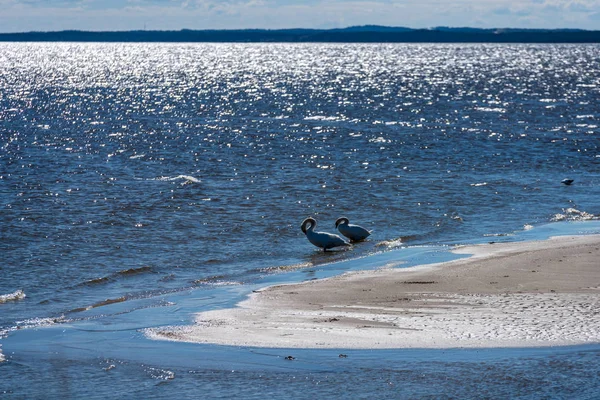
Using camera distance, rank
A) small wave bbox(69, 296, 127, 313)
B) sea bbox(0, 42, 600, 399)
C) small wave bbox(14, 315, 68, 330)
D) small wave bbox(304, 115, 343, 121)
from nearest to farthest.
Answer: sea bbox(0, 42, 600, 399)
small wave bbox(14, 315, 68, 330)
small wave bbox(69, 296, 127, 313)
small wave bbox(304, 115, 343, 121)

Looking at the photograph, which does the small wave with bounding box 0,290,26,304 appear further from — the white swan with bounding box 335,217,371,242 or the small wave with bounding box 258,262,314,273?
the white swan with bounding box 335,217,371,242

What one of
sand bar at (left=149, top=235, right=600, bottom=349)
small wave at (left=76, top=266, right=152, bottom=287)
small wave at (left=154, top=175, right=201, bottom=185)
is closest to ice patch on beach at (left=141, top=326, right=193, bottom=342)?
sand bar at (left=149, top=235, right=600, bottom=349)

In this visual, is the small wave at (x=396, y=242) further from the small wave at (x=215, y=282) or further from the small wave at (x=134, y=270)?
the small wave at (x=134, y=270)

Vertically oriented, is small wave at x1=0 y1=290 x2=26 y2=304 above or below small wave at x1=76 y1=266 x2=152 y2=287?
above

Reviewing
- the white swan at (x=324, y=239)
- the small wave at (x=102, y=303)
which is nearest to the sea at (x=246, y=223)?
the small wave at (x=102, y=303)

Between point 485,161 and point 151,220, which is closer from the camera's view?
point 151,220

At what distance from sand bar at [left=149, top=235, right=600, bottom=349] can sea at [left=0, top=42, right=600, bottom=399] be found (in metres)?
0.42

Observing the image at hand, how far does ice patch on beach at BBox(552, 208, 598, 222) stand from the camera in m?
21.9

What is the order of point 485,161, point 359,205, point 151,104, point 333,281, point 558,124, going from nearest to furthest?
point 333,281
point 359,205
point 485,161
point 558,124
point 151,104

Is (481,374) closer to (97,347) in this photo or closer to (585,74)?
(97,347)

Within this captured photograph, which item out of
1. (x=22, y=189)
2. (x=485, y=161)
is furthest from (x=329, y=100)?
(x=22, y=189)

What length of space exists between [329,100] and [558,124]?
24.2 m

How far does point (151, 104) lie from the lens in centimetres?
6606

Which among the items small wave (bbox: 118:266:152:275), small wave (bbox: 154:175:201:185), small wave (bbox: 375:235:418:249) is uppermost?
small wave (bbox: 154:175:201:185)
